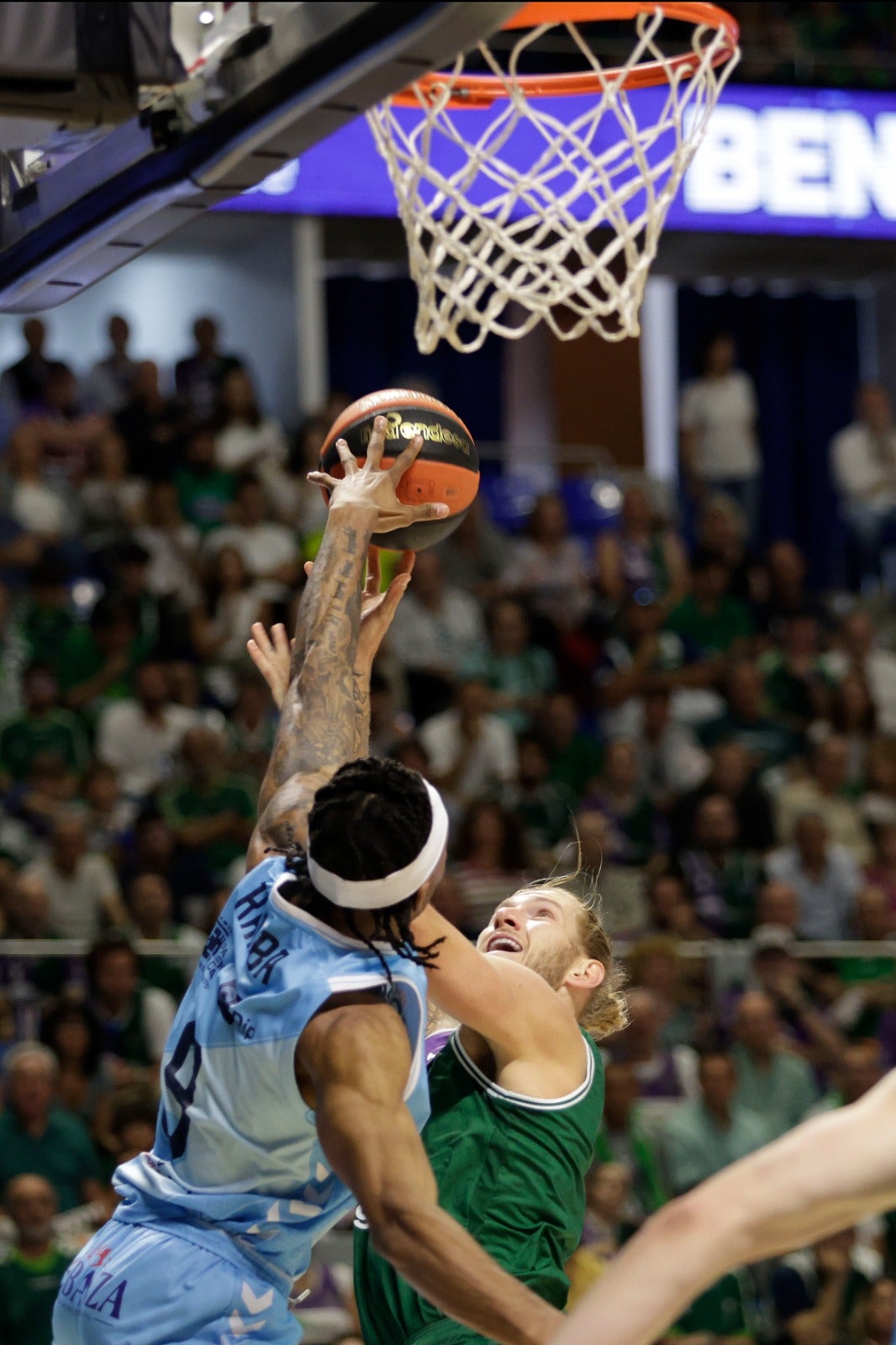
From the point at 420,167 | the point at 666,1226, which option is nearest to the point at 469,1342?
the point at 666,1226

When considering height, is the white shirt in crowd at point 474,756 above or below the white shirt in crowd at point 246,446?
below

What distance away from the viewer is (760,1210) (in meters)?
2.12

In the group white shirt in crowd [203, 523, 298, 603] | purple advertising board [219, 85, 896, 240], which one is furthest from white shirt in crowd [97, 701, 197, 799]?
purple advertising board [219, 85, 896, 240]

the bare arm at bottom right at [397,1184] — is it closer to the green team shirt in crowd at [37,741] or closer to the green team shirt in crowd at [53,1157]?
the green team shirt in crowd at [53,1157]

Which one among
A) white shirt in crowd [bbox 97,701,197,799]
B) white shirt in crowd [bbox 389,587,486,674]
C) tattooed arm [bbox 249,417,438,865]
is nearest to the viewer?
tattooed arm [bbox 249,417,438,865]

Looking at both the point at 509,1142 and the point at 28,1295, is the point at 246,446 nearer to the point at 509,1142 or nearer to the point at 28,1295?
the point at 28,1295

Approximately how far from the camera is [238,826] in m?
9.23

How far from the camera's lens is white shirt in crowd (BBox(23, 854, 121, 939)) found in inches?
340

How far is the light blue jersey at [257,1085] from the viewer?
2.96 meters

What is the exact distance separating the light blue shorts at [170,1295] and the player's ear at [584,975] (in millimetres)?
956

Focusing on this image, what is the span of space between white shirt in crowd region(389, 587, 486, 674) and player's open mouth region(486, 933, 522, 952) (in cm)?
685

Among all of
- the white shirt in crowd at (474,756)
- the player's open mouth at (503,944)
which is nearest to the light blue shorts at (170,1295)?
the player's open mouth at (503,944)

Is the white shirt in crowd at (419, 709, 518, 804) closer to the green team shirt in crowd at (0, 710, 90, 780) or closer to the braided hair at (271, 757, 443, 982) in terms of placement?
the green team shirt in crowd at (0, 710, 90, 780)

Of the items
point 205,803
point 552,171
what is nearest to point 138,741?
point 205,803
